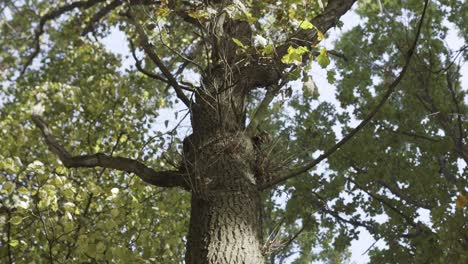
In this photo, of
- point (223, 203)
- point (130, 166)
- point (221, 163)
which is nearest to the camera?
point (223, 203)

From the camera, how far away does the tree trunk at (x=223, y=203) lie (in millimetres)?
2658

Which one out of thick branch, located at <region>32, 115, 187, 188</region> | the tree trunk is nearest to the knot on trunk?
the tree trunk

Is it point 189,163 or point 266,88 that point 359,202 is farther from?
point 189,163

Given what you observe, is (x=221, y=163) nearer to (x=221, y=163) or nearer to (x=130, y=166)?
(x=221, y=163)

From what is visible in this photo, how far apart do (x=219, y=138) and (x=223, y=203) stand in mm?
529

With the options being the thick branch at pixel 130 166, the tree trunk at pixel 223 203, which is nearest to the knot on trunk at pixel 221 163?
the tree trunk at pixel 223 203

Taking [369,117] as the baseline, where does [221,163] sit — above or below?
below

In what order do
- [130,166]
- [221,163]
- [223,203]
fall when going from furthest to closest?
[130,166], [221,163], [223,203]

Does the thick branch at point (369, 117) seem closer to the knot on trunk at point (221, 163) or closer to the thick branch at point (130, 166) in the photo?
the knot on trunk at point (221, 163)

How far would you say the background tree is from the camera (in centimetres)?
310

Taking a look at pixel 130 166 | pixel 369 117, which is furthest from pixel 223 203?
pixel 369 117

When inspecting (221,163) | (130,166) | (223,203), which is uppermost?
(130,166)

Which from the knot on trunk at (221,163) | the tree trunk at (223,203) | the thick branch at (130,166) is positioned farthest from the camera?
the thick branch at (130,166)

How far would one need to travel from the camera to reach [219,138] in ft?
10.6
